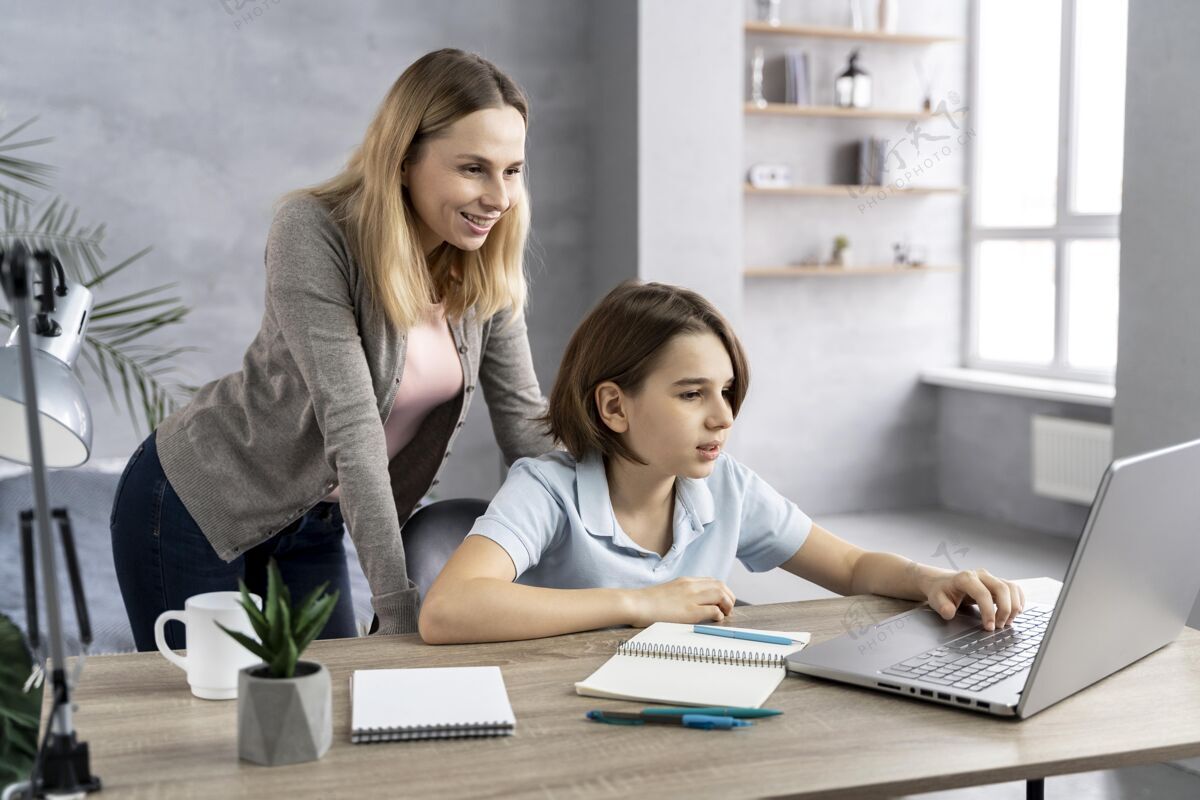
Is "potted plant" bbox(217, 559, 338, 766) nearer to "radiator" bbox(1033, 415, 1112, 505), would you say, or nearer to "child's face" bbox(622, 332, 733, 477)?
"child's face" bbox(622, 332, 733, 477)

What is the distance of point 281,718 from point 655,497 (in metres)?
0.75

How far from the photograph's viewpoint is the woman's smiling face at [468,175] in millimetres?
1644

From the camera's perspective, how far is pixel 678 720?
1110mm

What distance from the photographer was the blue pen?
4.42ft

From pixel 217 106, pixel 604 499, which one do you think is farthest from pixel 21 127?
pixel 604 499

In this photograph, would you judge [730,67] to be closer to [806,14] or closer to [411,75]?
[806,14]

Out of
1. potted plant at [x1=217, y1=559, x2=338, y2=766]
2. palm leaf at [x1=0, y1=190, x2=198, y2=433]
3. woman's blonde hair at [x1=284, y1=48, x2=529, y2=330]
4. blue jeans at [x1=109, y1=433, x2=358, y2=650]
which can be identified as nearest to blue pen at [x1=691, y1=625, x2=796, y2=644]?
potted plant at [x1=217, y1=559, x2=338, y2=766]

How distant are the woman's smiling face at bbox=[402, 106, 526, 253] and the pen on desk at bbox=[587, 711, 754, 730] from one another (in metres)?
0.78

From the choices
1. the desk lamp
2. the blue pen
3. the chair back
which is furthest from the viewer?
the chair back

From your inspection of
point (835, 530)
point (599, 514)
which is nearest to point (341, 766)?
point (599, 514)

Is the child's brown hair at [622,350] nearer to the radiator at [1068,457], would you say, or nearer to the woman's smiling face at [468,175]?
the woman's smiling face at [468,175]

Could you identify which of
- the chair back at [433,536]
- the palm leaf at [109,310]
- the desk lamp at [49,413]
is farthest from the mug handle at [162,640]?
the palm leaf at [109,310]

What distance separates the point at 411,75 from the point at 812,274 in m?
3.97

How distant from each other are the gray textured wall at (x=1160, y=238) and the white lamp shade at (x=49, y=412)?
2372 millimetres
